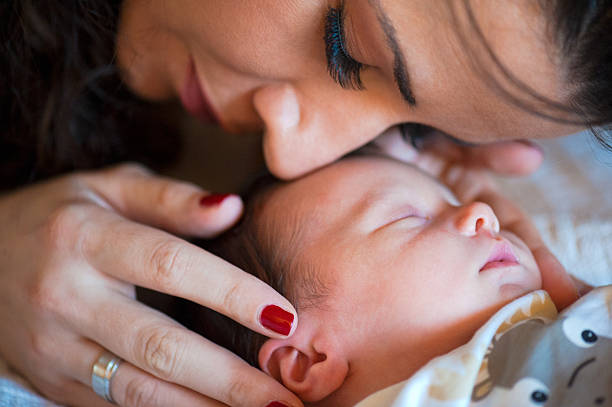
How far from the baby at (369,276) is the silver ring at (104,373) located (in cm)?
22

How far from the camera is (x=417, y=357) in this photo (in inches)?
35.9

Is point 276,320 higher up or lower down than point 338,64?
lower down

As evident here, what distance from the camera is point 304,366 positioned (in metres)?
0.98

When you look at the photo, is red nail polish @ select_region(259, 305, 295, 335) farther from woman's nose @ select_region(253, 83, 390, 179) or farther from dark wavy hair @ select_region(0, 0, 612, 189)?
dark wavy hair @ select_region(0, 0, 612, 189)

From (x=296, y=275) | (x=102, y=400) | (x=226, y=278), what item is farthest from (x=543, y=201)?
(x=102, y=400)

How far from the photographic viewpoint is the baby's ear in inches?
36.8

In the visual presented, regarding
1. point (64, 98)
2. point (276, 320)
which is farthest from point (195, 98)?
point (276, 320)

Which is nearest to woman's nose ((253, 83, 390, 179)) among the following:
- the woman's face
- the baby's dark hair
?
the woman's face

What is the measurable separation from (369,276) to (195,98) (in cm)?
64

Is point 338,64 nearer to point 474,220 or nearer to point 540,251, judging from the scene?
point 474,220

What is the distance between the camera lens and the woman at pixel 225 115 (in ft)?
2.70

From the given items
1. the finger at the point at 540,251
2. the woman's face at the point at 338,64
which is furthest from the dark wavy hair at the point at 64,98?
the finger at the point at 540,251

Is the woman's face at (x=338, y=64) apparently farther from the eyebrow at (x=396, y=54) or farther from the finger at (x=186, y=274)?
the finger at (x=186, y=274)

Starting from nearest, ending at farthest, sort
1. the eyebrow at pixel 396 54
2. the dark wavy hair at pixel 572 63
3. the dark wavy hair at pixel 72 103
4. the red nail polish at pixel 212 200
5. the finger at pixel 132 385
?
the dark wavy hair at pixel 572 63, the eyebrow at pixel 396 54, the finger at pixel 132 385, the red nail polish at pixel 212 200, the dark wavy hair at pixel 72 103
